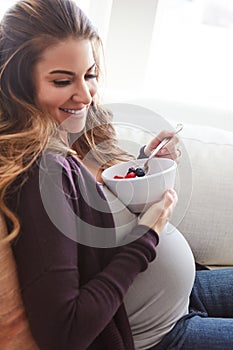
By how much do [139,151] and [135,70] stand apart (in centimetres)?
63

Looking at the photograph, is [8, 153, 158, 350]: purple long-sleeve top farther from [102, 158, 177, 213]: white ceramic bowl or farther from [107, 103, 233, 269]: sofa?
[107, 103, 233, 269]: sofa

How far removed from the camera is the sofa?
138 centimetres

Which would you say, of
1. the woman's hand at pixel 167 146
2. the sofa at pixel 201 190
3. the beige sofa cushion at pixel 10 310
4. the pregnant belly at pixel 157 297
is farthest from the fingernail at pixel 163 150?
the beige sofa cushion at pixel 10 310

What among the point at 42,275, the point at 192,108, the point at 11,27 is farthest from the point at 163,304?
the point at 192,108

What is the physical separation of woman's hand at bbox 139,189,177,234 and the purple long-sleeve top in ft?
0.19

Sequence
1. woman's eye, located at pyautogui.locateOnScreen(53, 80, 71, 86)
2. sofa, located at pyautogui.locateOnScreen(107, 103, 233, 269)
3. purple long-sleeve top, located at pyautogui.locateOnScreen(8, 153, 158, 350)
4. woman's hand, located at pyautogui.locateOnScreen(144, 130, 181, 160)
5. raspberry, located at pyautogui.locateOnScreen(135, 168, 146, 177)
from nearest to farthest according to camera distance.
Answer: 1. purple long-sleeve top, located at pyautogui.locateOnScreen(8, 153, 158, 350)
2. woman's eye, located at pyautogui.locateOnScreen(53, 80, 71, 86)
3. raspberry, located at pyautogui.locateOnScreen(135, 168, 146, 177)
4. woman's hand, located at pyautogui.locateOnScreen(144, 130, 181, 160)
5. sofa, located at pyautogui.locateOnScreen(107, 103, 233, 269)

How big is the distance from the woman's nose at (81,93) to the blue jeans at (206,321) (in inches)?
19.0

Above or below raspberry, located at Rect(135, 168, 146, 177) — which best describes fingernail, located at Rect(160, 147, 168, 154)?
below

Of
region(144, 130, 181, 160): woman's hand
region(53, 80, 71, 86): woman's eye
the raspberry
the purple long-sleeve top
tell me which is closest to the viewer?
the purple long-sleeve top

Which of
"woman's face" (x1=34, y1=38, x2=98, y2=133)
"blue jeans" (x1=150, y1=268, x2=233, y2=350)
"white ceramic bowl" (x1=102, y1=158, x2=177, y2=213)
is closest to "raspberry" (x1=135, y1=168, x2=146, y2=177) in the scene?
"white ceramic bowl" (x1=102, y1=158, x2=177, y2=213)

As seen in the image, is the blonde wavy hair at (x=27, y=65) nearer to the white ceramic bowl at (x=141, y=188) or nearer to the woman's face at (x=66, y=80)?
the woman's face at (x=66, y=80)

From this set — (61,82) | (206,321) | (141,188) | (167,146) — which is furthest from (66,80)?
(206,321)

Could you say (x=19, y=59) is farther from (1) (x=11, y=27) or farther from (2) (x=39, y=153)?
(2) (x=39, y=153)

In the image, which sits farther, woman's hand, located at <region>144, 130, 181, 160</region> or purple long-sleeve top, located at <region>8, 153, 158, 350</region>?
woman's hand, located at <region>144, 130, 181, 160</region>
